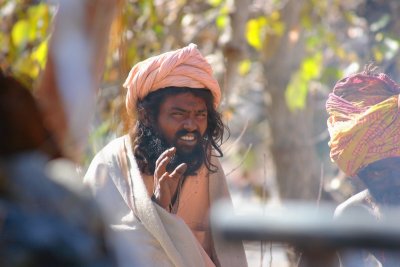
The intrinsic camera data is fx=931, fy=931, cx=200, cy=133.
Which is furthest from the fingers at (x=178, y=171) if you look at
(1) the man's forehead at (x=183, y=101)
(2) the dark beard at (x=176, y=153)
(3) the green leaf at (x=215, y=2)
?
(3) the green leaf at (x=215, y=2)

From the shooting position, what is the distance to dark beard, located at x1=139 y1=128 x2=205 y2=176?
360cm

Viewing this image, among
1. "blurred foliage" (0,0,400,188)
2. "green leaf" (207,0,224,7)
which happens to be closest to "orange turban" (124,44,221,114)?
"blurred foliage" (0,0,400,188)

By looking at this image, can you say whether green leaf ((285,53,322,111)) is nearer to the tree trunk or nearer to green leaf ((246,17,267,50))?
green leaf ((246,17,267,50))

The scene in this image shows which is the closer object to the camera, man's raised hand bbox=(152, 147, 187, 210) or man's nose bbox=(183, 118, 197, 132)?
man's raised hand bbox=(152, 147, 187, 210)

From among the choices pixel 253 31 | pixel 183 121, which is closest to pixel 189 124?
pixel 183 121

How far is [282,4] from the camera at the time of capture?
679cm

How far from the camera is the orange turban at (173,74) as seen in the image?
3654mm

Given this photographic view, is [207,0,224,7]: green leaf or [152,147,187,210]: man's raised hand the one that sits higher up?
[207,0,224,7]: green leaf

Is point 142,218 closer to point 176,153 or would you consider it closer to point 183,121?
point 176,153

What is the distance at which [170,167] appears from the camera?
3.58 metres

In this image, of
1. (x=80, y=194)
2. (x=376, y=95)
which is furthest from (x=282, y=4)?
(x=80, y=194)

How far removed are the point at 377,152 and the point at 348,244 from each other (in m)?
2.68

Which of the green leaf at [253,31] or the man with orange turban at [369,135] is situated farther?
the green leaf at [253,31]

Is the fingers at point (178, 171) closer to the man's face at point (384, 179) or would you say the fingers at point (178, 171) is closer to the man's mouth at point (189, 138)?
the man's mouth at point (189, 138)
